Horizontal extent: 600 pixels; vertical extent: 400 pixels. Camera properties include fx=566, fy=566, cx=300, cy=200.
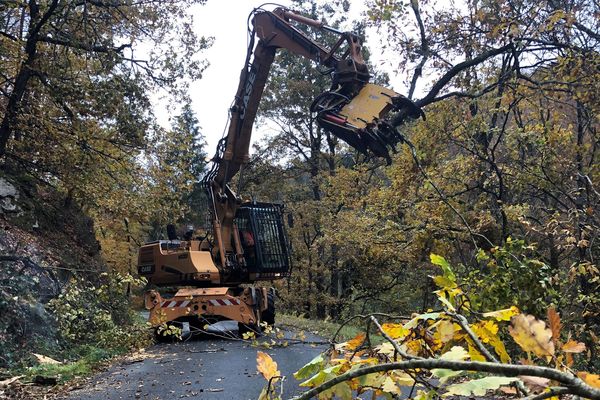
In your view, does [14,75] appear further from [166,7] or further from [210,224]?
[210,224]

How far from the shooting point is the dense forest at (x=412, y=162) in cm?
660

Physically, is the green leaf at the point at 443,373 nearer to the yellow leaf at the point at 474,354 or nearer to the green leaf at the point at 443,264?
the yellow leaf at the point at 474,354

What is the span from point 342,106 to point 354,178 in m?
12.9

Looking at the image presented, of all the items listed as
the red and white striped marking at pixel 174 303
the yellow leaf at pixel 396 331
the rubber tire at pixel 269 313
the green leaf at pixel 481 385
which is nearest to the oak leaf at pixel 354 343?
the yellow leaf at pixel 396 331

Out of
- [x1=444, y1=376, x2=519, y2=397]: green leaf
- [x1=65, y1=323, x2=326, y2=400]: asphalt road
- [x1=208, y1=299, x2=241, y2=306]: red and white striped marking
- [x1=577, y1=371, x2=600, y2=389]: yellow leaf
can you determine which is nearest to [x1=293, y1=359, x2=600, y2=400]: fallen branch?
[x1=444, y1=376, x2=519, y2=397]: green leaf

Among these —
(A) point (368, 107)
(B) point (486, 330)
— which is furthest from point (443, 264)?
(A) point (368, 107)

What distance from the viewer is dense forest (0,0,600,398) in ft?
21.7

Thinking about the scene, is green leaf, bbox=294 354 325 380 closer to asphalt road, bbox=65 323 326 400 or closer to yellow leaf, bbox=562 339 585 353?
yellow leaf, bbox=562 339 585 353

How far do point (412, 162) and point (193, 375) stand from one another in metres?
6.20

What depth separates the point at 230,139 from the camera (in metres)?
12.7

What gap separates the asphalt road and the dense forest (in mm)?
1024

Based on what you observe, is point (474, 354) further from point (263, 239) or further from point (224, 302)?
point (263, 239)

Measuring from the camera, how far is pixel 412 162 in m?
11.4

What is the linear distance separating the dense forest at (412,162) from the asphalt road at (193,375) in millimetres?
1024
